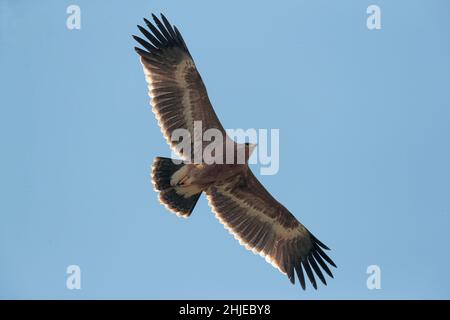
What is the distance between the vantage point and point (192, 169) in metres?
10.8

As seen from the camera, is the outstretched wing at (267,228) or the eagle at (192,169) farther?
the outstretched wing at (267,228)

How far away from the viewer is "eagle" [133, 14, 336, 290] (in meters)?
10.8

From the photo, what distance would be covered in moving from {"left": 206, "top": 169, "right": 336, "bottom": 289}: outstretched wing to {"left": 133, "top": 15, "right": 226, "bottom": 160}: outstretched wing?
3.90 ft

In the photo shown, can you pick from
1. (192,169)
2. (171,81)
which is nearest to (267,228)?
(192,169)

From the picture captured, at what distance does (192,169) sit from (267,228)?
5.49ft

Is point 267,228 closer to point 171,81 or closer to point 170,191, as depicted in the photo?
point 170,191

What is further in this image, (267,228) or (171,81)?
(267,228)

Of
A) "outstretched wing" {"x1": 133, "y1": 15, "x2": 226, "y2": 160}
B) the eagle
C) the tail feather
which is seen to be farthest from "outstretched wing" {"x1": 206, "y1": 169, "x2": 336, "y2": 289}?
→ "outstretched wing" {"x1": 133, "y1": 15, "x2": 226, "y2": 160}

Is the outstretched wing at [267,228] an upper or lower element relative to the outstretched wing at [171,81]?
lower

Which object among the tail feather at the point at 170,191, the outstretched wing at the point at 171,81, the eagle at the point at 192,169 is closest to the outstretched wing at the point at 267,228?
the eagle at the point at 192,169

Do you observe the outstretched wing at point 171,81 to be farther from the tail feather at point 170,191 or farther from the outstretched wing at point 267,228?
the outstretched wing at point 267,228

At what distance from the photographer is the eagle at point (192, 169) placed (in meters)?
10.8
